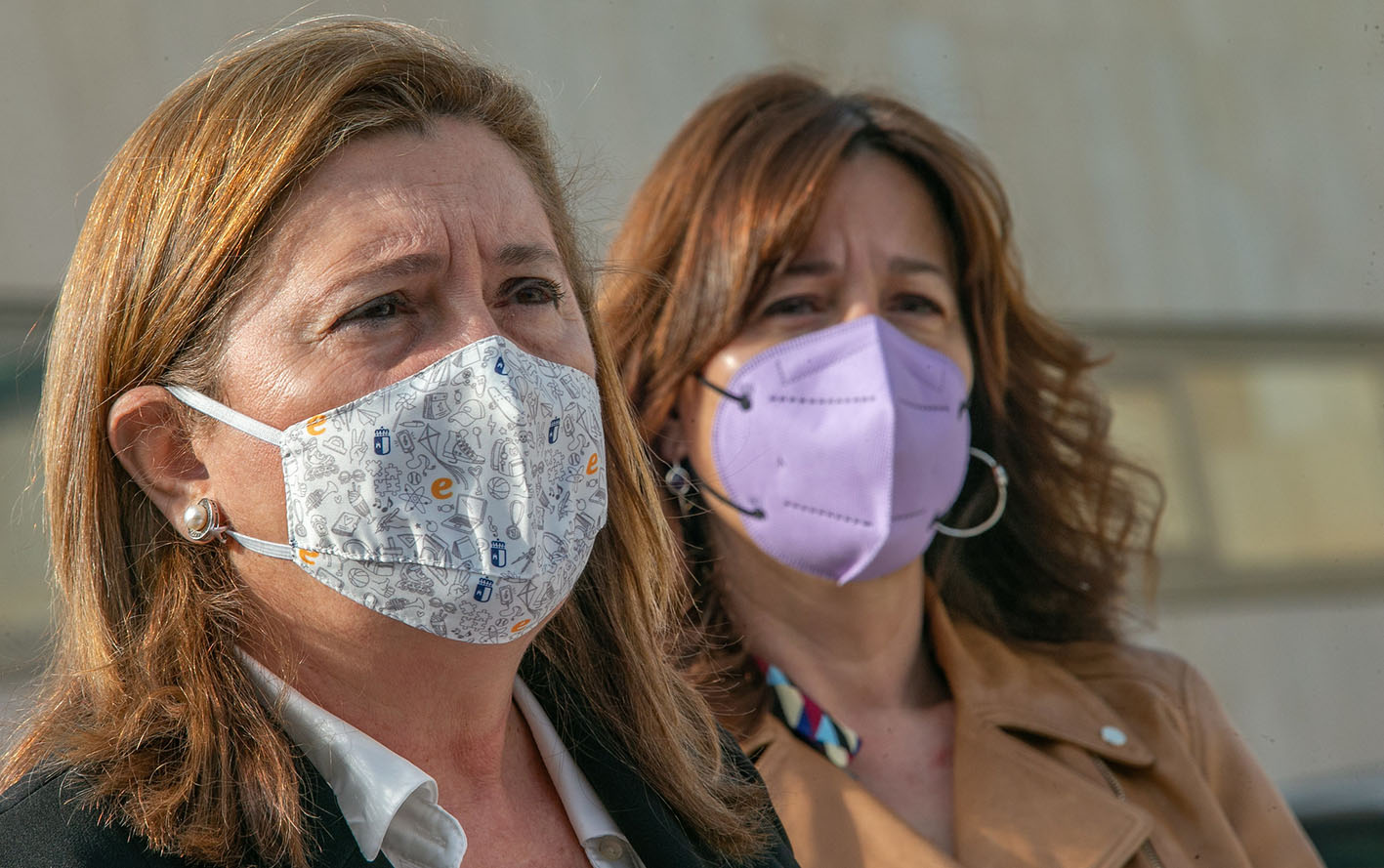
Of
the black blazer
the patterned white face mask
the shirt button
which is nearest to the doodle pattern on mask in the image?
the patterned white face mask

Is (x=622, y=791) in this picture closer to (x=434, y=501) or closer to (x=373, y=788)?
(x=373, y=788)

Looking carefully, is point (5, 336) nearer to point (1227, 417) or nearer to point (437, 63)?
point (437, 63)

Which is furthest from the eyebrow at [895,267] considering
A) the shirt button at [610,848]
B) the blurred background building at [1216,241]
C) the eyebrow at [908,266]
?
the blurred background building at [1216,241]

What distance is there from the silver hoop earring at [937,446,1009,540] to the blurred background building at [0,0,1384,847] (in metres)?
2.84

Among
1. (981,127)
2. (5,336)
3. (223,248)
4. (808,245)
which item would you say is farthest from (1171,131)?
(223,248)

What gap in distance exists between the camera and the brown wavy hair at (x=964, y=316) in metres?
3.16

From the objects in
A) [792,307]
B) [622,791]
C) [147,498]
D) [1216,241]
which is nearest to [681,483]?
[792,307]

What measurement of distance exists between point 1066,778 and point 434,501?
5.86 ft

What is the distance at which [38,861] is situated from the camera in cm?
162

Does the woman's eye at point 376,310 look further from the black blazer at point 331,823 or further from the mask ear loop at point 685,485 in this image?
the mask ear loop at point 685,485

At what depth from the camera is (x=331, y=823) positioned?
71.9 inches

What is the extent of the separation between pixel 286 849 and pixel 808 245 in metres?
1.86

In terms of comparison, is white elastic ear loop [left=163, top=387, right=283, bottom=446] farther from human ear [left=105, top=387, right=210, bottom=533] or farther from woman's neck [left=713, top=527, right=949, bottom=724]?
woman's neck [left=713, top=527, right=949, bottom=724]

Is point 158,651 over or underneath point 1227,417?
over
